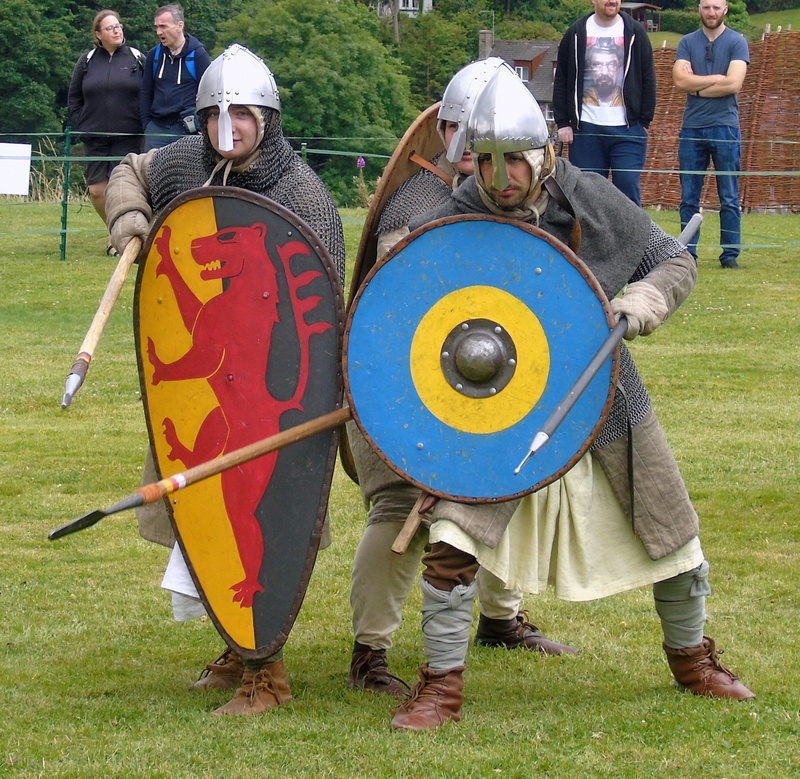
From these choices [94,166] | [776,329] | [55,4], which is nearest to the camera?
[776,329]

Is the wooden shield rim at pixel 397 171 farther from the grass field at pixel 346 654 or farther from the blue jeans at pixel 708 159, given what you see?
the blue jeans at pixel 708 159

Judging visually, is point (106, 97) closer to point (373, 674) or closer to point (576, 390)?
point (373, 674)

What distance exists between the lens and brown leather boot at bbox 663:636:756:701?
374 centimetres

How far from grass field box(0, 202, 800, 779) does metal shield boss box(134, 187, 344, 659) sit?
1.17 feet

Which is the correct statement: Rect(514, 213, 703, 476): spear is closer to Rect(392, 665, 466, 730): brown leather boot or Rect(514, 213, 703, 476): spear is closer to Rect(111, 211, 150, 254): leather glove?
Rect(392, 665, 466, 730): brown leather boot

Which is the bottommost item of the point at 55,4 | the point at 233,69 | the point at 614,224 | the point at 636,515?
the point at 636,515

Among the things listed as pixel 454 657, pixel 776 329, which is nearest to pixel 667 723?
pixel 454 657

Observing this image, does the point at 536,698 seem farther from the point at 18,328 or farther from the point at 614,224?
the point at 18,328

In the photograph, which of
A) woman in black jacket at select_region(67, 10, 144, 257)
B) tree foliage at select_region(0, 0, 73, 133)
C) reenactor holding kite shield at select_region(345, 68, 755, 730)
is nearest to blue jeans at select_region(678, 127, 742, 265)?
woman in black jacket at select_region(67, 10, 144, 257)

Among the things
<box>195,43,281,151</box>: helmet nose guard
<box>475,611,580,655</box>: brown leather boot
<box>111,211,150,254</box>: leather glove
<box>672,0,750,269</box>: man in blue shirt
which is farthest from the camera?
<box>672,0,750,269</box>: man in blue shirt

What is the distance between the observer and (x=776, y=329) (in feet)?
31.4

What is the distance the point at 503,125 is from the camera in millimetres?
3350

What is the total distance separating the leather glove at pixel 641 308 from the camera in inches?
134

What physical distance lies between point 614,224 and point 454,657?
3.88 feet
